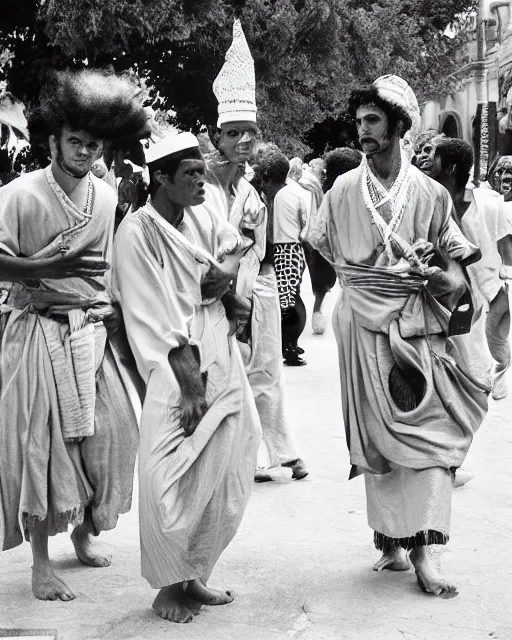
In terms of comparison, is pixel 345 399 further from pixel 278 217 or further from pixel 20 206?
pixel 278 217

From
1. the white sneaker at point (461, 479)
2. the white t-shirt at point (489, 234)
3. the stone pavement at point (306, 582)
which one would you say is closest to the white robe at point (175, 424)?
the stone pavement at point (306, 582)

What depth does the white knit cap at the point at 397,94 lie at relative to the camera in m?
5.59

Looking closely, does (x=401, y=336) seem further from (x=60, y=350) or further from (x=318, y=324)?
(x=318, y=324)

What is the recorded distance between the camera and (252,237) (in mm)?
6875

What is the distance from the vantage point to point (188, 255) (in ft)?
16.3

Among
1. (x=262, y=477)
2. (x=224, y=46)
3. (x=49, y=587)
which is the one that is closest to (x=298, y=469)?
(x=262, y=477)

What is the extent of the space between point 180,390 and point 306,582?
3.83 feet

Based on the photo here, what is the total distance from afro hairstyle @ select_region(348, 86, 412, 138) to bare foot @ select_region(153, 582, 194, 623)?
2.21 m

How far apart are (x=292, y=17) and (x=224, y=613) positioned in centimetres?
1842

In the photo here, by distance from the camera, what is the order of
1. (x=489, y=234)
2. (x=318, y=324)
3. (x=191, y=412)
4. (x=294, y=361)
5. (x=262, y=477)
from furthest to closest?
(x=318, y=324), (x=294, y=361), (x=489, y=234), (x=262, y=477), (x=191, y=412)

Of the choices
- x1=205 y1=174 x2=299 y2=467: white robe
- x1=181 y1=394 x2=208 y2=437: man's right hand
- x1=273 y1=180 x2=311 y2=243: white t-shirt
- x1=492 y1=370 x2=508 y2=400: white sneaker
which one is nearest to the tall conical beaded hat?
x1=205 y1=174 x2=299 y2=467: white robe

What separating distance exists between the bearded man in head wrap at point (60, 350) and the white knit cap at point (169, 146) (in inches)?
16.1

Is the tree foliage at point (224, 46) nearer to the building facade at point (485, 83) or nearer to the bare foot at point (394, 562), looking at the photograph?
the building facade at point (485, 83)

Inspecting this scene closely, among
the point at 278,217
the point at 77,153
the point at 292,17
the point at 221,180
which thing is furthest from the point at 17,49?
the point at 77,153
